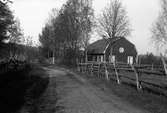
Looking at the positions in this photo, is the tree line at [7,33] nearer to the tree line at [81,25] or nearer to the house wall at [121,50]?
the tree line at [81,25]

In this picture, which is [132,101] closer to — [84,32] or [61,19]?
[84,32]

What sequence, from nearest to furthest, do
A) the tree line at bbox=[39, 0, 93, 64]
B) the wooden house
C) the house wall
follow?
the tree line at bbox=[39, 0, 93, 64] < the wooden house < the house wall

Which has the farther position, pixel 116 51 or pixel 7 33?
pixel 116 51

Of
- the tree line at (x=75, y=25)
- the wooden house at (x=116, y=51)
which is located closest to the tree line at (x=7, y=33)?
the tree line at (x=75, y=25)

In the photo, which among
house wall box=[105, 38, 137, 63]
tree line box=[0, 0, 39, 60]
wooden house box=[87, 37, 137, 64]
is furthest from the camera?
house wall box=[105, 38, 137, 63]

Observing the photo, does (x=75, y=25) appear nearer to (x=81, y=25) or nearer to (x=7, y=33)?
(x=81, y=25)

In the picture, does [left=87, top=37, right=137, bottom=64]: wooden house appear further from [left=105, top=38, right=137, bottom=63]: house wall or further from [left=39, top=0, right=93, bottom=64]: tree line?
[left=39, top=0, right=93, bottom=64]: tree line

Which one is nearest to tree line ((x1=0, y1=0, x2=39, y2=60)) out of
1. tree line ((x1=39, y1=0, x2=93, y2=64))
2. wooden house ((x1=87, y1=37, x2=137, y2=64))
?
tree line ((x1=39, y1=0, x2=93, y2=64))

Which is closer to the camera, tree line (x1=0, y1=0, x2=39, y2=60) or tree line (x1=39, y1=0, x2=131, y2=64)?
tree line (x1=0, y1=0, x2=39, y2=60)

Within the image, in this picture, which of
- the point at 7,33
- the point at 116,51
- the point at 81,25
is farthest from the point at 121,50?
the point at 7,33

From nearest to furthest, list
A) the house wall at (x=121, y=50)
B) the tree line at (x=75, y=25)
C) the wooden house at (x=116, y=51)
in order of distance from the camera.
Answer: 1. the tree line at (x=75, y=25)
2. the wooden house at (x=116, y=51)
3. the house wall at (x=121, y=50)

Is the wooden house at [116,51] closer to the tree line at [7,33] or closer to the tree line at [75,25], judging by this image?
the tree line at [75,25]

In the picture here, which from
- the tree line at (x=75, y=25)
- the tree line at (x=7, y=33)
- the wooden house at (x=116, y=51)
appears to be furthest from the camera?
the wooden house at (x=116, y=51)

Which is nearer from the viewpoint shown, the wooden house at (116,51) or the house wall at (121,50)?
the wooden house at (116,51)
